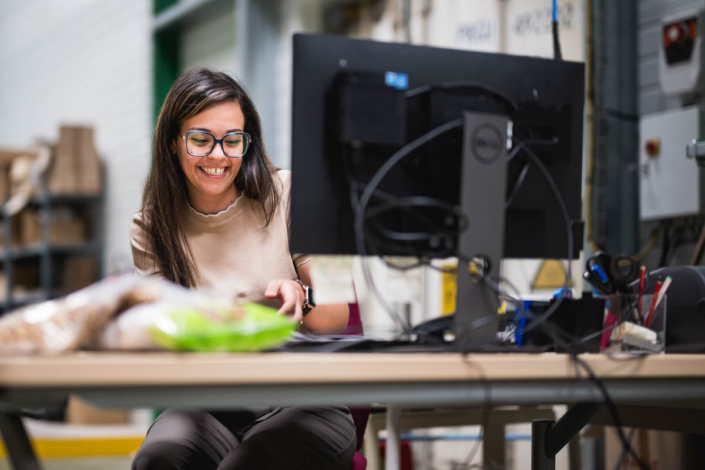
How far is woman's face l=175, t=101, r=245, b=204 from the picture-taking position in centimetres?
153

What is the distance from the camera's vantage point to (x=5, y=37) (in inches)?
323

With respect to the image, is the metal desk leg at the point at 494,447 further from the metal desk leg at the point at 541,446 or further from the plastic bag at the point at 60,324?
the plastic bag at the point at 60,324

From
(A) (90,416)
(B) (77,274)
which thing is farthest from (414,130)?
(B) (77,274)

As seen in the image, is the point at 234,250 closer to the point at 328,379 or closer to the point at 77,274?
the point at 328,379

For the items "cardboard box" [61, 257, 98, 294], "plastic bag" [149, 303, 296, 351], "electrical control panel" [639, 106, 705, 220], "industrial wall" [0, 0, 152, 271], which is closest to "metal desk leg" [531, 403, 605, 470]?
"plastic bag" [149, 303, 296, 351]

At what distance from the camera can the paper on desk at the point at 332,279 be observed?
3.24ft

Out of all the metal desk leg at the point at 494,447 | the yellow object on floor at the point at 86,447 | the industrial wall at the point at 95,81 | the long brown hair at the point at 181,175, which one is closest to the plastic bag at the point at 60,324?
the long brown hair at the point at 181,175

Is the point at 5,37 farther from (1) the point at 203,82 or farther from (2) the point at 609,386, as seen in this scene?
(2) the point at 609,386

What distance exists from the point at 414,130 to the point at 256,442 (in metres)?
0.56

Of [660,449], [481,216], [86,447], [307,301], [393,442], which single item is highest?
[481,216]

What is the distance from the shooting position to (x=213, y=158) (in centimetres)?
154

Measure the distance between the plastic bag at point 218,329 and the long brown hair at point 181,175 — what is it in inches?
26.3

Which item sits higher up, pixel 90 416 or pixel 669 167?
pixel 669 167

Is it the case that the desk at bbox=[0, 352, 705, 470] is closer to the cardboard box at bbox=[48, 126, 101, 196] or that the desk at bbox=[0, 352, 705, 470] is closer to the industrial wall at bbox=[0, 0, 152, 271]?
the industrial wall at bbox=[0, 0, 152, 271]
